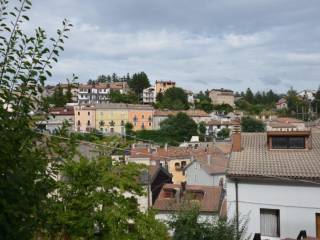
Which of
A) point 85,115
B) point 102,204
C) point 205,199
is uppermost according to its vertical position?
point 85,115

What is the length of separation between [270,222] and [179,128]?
86423 millimetres

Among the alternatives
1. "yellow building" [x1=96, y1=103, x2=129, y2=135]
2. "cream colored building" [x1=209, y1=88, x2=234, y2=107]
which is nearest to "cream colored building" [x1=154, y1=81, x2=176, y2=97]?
"cream colored building" [x1=209, y1=88, x2=234, y2=107]

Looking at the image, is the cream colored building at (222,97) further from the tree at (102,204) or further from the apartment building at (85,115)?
the tree at (102,204)

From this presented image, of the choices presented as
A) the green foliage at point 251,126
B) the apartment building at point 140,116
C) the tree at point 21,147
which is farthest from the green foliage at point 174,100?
the tree at point 21,147

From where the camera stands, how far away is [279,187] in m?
15.3

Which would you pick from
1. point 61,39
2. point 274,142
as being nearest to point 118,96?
point 274,142

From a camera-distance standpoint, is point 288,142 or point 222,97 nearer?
point 288,142

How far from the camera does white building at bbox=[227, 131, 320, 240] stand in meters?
14.9

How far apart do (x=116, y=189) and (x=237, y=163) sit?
751 cm

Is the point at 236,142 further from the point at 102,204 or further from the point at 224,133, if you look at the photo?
the point at 224,133

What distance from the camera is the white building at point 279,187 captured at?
14883 mm

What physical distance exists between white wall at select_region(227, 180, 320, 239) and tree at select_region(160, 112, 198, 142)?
283ft

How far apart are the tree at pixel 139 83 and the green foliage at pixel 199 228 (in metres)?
143

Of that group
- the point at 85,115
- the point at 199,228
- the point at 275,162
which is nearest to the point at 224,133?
the point at 85,115
